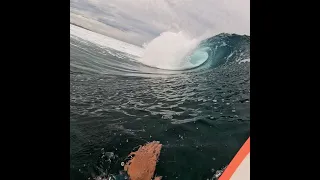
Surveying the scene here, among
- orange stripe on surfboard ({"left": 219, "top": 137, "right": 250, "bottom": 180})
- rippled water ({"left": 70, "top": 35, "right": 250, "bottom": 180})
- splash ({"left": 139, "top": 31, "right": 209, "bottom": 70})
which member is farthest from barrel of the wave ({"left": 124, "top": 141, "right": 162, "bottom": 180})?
splash ({"left": 139, "top": 31, "right": 209, "bottom": 70})

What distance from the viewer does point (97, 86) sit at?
1.79m

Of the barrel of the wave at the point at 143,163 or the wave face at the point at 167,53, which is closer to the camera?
the barrel of the wave at the point at 143,163

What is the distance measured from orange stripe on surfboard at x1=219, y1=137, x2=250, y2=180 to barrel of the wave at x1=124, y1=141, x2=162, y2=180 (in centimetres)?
32

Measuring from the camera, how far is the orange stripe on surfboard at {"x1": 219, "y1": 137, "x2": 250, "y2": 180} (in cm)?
174

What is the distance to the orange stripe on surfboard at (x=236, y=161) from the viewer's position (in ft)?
5.69

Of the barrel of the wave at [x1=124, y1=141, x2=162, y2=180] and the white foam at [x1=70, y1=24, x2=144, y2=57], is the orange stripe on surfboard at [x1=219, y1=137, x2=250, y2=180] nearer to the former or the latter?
the barrel of the wave at [x1=124, y1=141, x2=162, y2=180]

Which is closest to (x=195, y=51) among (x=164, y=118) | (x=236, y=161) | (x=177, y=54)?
(x=177, y=54)

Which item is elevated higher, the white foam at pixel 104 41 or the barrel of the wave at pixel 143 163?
the white foam at pixel 104 41

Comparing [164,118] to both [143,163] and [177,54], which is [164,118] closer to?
[143,163]

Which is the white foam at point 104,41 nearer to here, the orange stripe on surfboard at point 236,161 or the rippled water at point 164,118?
the rippled water at point 164,118

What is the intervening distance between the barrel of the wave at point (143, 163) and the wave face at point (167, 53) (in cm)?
40

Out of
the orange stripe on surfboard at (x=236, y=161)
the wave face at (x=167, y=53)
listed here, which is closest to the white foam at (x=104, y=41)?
the wave face at (x=167, y=53)
